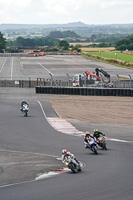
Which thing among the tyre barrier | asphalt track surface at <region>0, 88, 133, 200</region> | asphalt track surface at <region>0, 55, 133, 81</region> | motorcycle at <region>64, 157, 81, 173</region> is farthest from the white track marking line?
asphalt track surface at <region>0, 55, 133, 81</region>

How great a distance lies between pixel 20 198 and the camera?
17672 mm

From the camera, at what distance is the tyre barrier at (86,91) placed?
57.6 m

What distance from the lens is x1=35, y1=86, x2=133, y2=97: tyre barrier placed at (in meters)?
57.6

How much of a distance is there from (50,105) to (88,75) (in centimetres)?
2038

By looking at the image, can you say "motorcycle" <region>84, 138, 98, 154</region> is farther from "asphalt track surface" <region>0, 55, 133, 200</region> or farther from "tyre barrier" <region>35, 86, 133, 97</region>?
"tyre barrier" <region>35, 86, 133, 97</region>

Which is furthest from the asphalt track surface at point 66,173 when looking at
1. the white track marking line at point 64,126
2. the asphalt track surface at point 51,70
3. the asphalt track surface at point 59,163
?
the asphalt track surface at point 51,70

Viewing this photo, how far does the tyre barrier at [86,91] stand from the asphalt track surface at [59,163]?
48.6 feet

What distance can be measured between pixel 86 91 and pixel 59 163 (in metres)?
36.0

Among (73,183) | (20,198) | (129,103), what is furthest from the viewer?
(129,103)

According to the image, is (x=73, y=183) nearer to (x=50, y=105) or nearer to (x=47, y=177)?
(x=47, y=177)

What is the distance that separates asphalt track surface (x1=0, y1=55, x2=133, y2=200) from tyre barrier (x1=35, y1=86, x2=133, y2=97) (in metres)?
Result: 14.8

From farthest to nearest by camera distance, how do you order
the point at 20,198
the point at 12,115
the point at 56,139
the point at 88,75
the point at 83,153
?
the point at 88,75
the point at 12,115
the point at 56,139
the point at 83,153
the point at 20,198

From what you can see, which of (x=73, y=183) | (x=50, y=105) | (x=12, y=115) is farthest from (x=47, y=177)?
(x=50, y=105)

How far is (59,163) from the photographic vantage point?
24656mm
